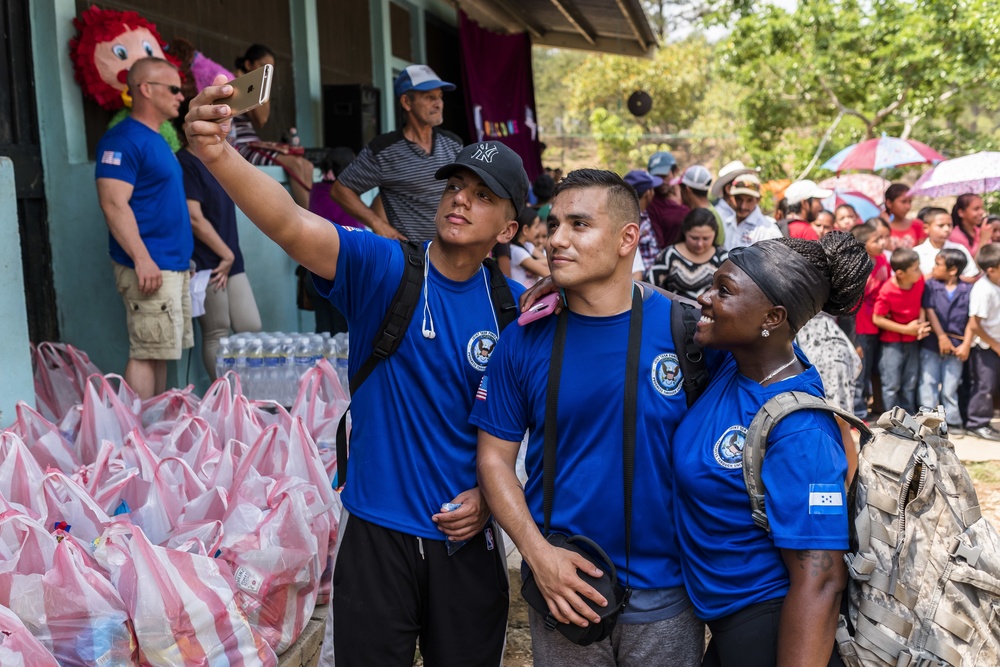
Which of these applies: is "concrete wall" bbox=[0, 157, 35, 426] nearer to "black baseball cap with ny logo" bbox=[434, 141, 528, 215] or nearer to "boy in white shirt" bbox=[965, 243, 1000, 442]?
"black baseball cap with ny logo" bbox=[434, 141, 528, 215]

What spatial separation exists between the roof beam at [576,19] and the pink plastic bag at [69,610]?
10379mm

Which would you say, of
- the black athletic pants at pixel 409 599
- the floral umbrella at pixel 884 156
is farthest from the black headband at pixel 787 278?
the floral umbrella at pixel 884 156

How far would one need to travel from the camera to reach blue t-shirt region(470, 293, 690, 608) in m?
2.19

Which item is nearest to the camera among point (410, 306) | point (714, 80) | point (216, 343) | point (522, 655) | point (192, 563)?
point (410, 306)

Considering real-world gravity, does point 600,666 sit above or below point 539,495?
below

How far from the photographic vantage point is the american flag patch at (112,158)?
4707mm

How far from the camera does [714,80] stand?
125ft

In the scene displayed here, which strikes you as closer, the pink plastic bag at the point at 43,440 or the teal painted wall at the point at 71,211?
the pink plastic bag at the point at 43,440

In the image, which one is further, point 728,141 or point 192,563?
point 728,141

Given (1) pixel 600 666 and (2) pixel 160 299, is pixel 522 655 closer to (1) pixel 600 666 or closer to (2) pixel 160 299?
(1) pixel 600 666

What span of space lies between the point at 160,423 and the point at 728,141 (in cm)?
2849

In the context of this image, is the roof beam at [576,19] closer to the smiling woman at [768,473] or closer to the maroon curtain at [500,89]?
the maroon curtain at [500,89]

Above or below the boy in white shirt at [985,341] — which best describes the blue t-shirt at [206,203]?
above

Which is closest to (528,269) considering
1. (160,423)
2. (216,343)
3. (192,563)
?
(216,343)
